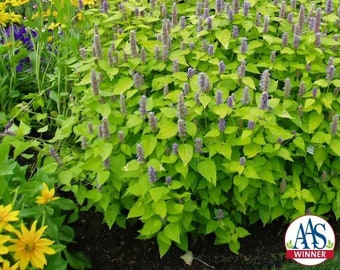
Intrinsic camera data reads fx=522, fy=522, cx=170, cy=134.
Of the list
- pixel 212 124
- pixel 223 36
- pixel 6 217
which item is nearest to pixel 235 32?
pixel 223 36

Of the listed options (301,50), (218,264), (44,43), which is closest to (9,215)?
(218,264)

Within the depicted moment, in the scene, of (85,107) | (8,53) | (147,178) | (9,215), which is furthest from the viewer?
(8,53)

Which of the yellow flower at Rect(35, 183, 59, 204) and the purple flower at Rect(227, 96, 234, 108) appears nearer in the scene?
the yellow flower at Rect(35, 183, 59, 204)

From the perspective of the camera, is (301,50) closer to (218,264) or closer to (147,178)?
(147,178)

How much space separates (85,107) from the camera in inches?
114

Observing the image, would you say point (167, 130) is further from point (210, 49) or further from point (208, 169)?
point (210, 49)

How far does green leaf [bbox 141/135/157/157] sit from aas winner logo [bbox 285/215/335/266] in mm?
793

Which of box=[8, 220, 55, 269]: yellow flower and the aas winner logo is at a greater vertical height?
box=[8, 220, 55, 269]: yellow flower

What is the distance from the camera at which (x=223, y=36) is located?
2734mm

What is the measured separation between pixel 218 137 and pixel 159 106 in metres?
0.35

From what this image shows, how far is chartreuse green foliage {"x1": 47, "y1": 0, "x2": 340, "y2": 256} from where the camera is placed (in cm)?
253

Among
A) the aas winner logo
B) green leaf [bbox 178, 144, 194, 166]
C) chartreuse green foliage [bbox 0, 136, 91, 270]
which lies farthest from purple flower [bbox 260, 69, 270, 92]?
chartreuse green foliage [bbox 0, 136, 91, 270]

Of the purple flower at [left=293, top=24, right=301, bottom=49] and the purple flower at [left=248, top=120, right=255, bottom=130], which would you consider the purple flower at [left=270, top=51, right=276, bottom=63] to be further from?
the purple flower at [left=248, top=120, right=255, bottom=130]

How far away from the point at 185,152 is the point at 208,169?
0.15 meters
